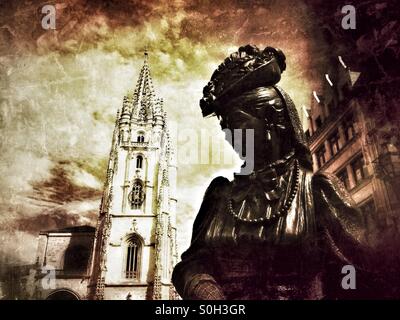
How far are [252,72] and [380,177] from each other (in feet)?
10.7

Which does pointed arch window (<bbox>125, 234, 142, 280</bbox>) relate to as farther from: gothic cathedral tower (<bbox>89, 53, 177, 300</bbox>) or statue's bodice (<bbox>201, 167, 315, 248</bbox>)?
statue's bodice (<bbox>201, 167, 315, 248</bbox>)

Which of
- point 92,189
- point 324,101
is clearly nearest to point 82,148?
point 92,189

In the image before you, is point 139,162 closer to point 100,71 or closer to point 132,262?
point 132,262

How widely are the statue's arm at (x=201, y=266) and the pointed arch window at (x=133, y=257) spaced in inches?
281

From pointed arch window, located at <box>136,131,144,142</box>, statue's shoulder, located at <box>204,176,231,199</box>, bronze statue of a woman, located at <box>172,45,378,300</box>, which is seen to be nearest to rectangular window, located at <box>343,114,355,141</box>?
bronze statue of a woman, located at <box>172,45,378,300</box>

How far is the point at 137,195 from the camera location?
12727 millimetres

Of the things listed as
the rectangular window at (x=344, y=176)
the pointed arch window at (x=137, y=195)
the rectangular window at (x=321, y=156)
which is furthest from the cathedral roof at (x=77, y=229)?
the rectangular window at (x=344, y=176)

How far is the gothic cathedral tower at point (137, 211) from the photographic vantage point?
9.45 meters

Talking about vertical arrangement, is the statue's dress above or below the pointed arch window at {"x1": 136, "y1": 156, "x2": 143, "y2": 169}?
below

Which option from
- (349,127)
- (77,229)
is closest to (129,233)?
(77,229)

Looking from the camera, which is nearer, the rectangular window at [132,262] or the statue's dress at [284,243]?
the statue's dress at [284,243]

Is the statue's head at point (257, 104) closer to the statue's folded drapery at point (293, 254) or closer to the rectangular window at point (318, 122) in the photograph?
the statue's folded drapery at point (293, 254)

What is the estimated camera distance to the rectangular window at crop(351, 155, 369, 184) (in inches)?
213

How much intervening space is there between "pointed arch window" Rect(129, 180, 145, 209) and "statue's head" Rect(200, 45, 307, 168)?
384 inches
